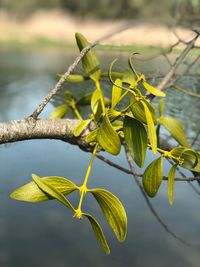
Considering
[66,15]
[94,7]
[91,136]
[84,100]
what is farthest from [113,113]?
[94,7]

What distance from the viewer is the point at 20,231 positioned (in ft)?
1.28

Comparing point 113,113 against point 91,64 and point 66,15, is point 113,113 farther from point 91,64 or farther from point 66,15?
point 66,15

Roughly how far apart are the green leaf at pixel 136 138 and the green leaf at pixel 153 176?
0.03m

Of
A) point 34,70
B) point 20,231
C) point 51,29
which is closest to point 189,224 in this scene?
point 20,231

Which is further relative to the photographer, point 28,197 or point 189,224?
point 189,224

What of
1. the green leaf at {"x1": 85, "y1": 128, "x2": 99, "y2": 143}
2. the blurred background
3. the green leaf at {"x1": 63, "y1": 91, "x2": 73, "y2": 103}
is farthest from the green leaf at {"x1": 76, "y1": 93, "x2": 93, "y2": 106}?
the blurred background

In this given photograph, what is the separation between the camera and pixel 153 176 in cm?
33

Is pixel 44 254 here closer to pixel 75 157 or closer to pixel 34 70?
pixel 75 157

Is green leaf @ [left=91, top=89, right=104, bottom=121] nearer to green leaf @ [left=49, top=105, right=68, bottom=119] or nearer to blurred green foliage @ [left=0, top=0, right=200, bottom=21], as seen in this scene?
green leaf @ [left=49, top=105, right=68, bottom=119]

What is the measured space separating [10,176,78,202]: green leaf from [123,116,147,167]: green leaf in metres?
0.05

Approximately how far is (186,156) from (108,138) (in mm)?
77

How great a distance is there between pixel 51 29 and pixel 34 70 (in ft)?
1.75

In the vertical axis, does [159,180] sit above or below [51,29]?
below

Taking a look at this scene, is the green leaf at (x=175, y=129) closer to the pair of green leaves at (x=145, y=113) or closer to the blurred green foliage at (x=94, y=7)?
the pair of green leaves at (x=145, y=113)
